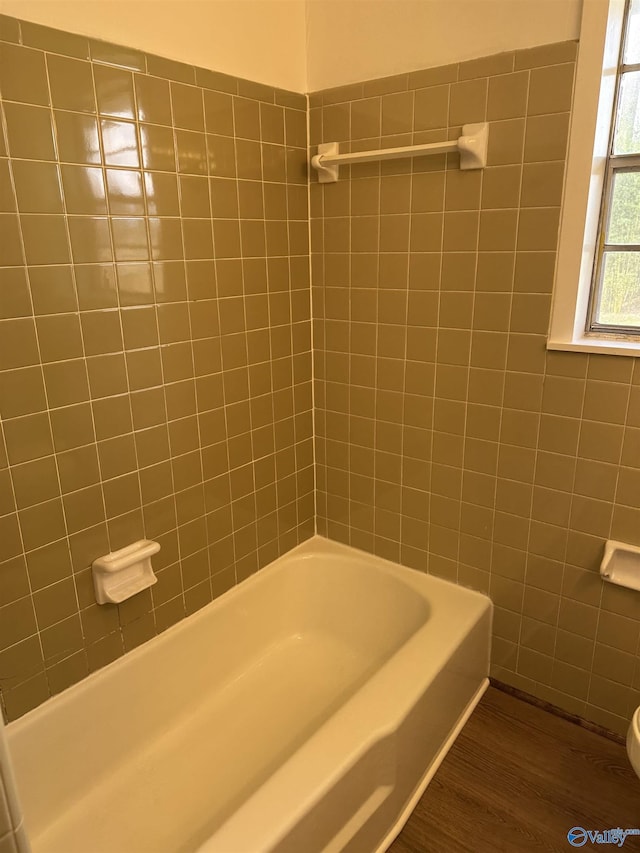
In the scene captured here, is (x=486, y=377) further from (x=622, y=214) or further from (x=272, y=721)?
(x=272, y=721)

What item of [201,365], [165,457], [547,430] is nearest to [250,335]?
[201,365]

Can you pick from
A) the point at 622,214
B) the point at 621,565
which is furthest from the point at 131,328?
the point at 621,565

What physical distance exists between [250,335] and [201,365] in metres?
0.22

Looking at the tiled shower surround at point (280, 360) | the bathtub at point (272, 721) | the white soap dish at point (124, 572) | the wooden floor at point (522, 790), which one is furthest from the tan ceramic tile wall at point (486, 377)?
the white soap dish at point (124, 572)

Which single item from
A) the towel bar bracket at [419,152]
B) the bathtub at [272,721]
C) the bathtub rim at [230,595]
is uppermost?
the towel bar bracket at [419,152]

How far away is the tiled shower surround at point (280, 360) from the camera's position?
1367mm

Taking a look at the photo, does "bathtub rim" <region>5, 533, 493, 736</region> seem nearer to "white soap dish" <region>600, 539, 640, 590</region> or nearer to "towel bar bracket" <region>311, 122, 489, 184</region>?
"white soap dish" <region>600, 539, 640, 590</region>

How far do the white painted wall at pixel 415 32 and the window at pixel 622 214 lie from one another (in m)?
0.18

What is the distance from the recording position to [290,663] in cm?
204

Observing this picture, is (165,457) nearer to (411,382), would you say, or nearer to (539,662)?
(411,382)

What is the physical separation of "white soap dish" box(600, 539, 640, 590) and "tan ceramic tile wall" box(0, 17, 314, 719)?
3.61 ft

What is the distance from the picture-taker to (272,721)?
70.8 inches

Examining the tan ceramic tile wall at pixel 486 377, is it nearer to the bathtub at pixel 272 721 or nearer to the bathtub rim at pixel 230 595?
the bathtub rim at pixel 230 595

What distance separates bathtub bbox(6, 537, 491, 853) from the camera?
134cm
